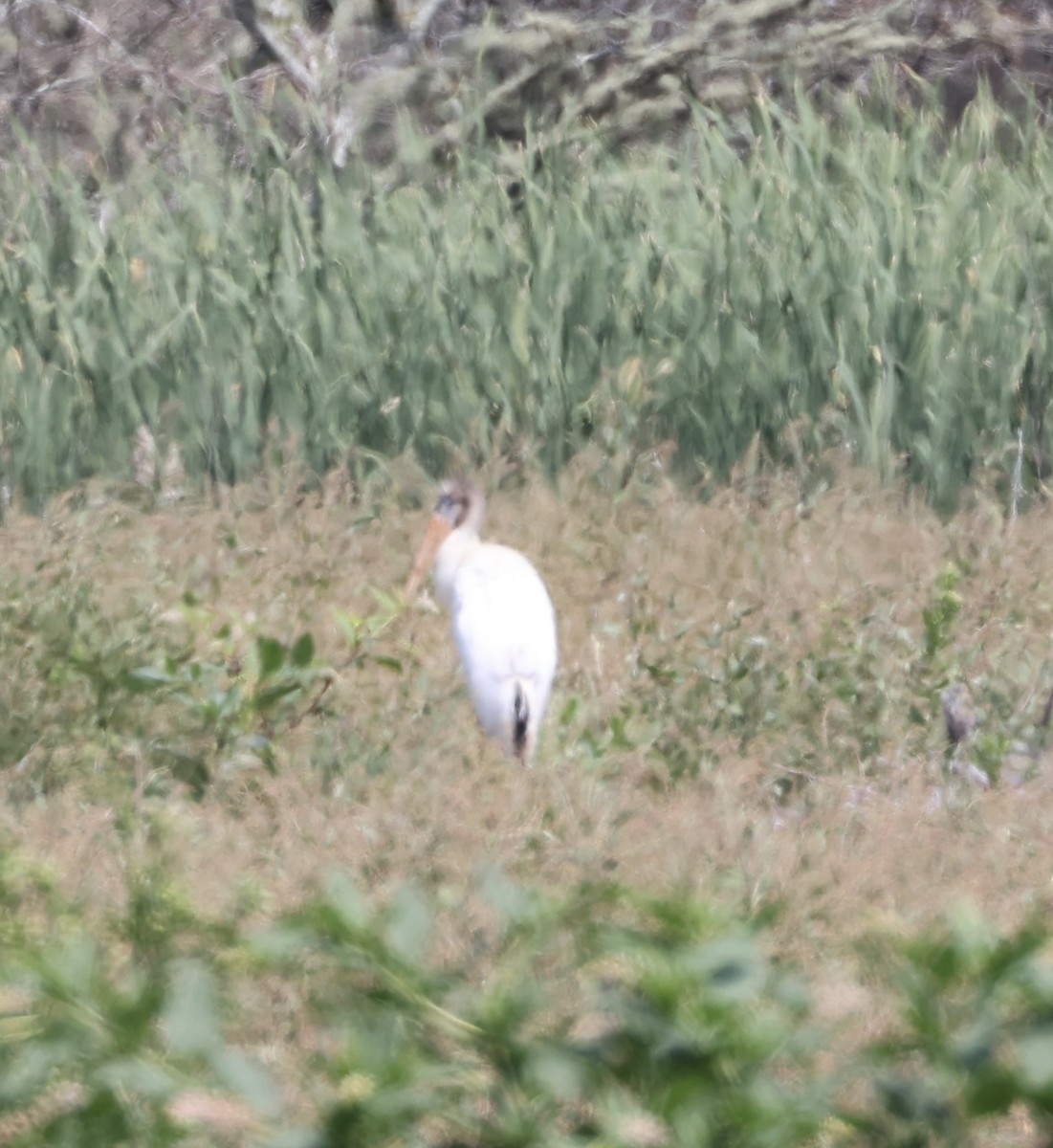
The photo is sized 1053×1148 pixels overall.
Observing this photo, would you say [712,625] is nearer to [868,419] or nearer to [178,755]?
[178,755]

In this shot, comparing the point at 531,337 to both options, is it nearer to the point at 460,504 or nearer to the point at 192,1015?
the point at 460,504

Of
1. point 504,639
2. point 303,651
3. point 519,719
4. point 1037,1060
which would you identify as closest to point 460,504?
point 504,639

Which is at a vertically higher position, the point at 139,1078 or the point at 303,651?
the point at 139,1078

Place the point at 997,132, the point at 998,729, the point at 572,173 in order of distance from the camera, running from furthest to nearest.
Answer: the point at 997,132, the point at 572,173, the point at 998,729

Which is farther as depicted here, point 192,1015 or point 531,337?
point 531,337

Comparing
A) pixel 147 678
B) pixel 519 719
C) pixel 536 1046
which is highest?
pixel 536 1046

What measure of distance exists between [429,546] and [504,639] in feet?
3.82

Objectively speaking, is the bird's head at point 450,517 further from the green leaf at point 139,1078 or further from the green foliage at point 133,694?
the green leaf at point 139,1078

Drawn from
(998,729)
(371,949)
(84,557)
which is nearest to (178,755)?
(84,557)

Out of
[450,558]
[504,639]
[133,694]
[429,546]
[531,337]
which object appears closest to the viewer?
[133,694]

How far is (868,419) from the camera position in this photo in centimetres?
743

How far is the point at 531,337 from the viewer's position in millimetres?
7609

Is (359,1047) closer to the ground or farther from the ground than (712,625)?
farther from the ground

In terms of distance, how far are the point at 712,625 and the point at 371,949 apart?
138 inches
